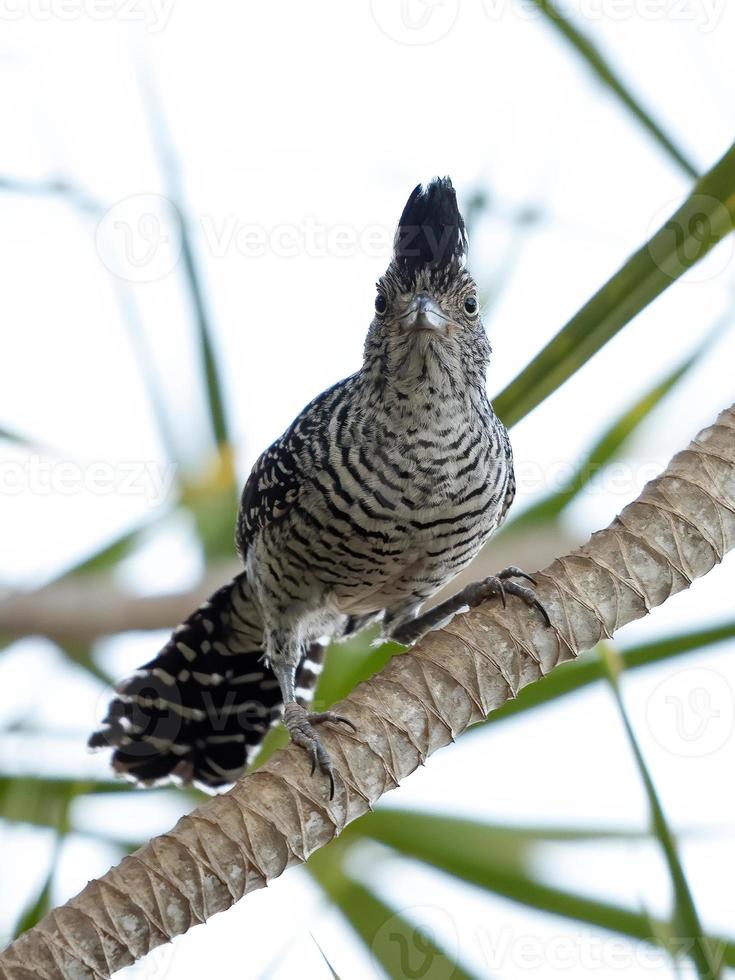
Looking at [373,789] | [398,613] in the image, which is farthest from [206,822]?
[398,613]

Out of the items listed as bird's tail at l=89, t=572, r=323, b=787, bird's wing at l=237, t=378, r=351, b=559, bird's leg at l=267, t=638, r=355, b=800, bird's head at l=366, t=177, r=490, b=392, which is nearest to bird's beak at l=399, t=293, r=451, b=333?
bird's head at l=366, t=177, r=490, b=392

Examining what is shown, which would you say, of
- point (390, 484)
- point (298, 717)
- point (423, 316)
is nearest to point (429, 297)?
point (423, 316)

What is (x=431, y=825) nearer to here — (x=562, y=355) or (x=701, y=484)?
(x=701, y=484)

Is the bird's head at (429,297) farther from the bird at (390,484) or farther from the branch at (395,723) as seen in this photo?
the branch at (395,723)

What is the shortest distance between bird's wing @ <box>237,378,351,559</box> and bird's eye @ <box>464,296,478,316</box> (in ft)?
1.18

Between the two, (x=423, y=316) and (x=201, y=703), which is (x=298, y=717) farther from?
(x=201, y=703)

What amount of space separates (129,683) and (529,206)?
169 centimetres

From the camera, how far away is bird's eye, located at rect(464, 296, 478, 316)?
2.62 metres

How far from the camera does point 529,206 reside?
2812 millimetres

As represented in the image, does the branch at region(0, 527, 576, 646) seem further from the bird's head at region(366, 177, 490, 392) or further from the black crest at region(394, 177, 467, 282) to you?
the black crest at region(394, 177, 467, 282)

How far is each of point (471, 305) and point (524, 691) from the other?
36.3 inches

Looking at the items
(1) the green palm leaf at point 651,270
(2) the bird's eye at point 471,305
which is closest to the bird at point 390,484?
(2) the bird's eye at point 471,305

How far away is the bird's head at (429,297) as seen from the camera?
2.47m

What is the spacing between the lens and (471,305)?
2.63 metres
